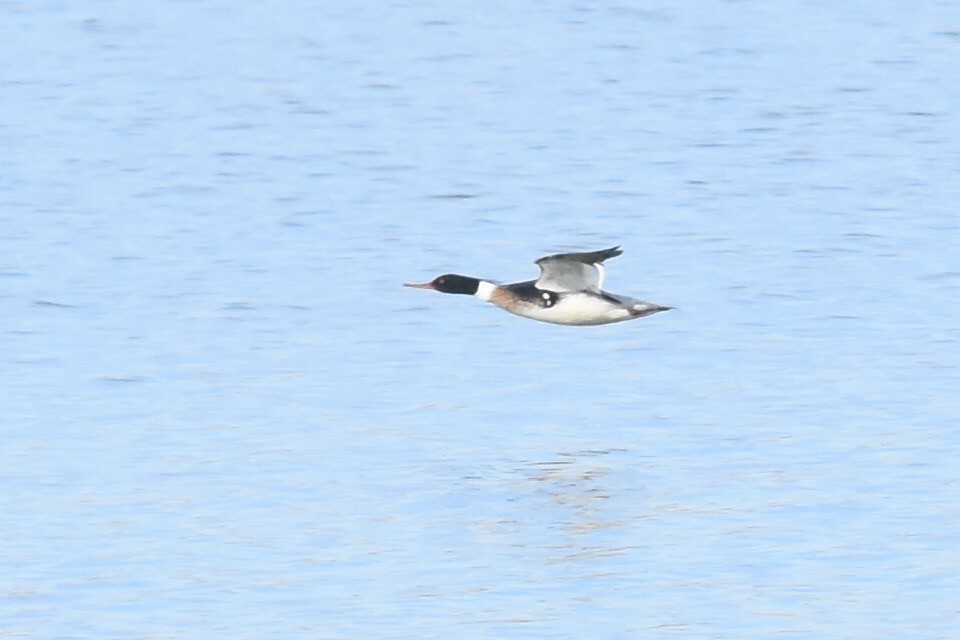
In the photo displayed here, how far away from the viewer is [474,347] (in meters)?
16.3

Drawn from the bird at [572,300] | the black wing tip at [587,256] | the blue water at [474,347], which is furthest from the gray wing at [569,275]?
the blue water at [474,347]

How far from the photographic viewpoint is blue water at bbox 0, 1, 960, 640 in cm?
1138

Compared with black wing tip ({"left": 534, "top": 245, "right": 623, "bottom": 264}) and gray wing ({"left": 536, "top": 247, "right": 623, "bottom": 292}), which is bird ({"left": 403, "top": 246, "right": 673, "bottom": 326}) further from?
black wing tip ({"left": 534, "top": 245, "right": 623, "bottom": 264})

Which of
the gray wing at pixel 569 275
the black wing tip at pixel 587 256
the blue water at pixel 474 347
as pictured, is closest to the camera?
the blue water at pixel 474 347

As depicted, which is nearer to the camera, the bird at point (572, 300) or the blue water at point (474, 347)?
the blue water at point (474, 347)

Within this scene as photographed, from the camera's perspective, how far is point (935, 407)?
1456cm

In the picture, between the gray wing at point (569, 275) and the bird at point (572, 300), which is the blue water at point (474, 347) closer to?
the bird at point (572, 300)

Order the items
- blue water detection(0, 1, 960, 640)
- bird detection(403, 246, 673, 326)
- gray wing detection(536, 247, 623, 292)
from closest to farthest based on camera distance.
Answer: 1. blue water detection(0, 1, 960, 640)
2. gray wing detection(536, 247, 623, 292)
3. bird detection(403, 246, 673, 326)

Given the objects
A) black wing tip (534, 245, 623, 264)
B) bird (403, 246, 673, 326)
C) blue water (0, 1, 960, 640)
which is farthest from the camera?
bird (403, 246, 673, 326)

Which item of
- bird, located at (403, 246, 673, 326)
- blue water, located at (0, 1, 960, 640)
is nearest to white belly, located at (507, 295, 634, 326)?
bird, located at (403, 246, 673, 326)

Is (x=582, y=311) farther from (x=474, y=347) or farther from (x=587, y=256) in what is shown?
(x=474, y=347)

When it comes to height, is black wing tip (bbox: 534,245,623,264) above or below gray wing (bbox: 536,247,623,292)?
above

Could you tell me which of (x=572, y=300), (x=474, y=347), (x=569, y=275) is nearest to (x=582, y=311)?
(x=572, y=300)

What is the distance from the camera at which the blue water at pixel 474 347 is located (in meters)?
11.4
